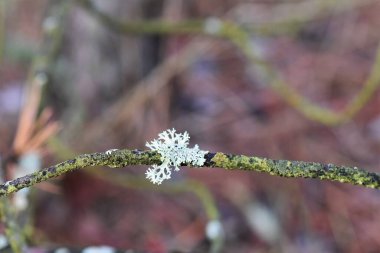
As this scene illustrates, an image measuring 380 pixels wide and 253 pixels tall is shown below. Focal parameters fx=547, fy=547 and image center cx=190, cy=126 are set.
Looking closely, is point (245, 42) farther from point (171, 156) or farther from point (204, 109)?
point (171, 156)

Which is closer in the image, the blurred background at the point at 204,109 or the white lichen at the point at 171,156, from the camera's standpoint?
the white lichen at the point at 171,156

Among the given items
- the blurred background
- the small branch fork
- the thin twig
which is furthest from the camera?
the blurred background

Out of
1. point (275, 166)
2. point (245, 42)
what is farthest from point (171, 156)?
point (245, 42)

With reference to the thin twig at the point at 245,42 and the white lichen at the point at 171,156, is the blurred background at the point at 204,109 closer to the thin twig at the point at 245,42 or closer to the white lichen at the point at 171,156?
the thin twig at the point at 245,42

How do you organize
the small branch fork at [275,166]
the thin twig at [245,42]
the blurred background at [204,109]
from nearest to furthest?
1. the small branch fork at [275,166]
2. the thin twig at [245,42]
3. the blurred background at [204,109]

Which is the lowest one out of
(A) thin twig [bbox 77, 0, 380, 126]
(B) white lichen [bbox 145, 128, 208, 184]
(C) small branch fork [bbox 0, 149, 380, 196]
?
(C) small branch fork [bbox 0, 149, 380, 196]

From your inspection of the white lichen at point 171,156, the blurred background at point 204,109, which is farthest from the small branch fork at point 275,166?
the blurred background at point 204,109

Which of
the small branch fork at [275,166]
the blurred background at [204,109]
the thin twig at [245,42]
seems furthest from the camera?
the blurred background at [204,109]

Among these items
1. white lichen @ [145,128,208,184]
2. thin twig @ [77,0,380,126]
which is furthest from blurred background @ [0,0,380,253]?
white lichen @ [145,128,208,184]

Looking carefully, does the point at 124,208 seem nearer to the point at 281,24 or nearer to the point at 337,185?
the point at 337,185

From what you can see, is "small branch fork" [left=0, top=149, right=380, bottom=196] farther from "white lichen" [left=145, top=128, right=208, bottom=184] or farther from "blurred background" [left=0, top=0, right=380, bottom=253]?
"blurred background" [left=0, top=0, right=380, bottom=253]
